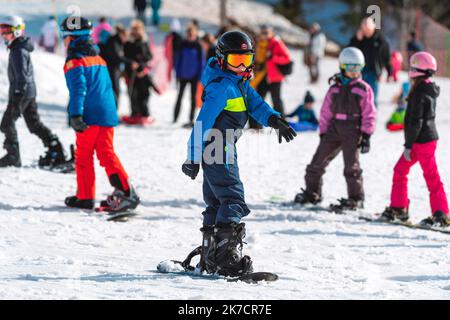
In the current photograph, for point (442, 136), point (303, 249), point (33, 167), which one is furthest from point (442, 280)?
point (442, 136)

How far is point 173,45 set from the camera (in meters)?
17.5

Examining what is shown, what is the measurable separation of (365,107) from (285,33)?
1064 inches

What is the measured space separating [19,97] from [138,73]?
5505 millimetres

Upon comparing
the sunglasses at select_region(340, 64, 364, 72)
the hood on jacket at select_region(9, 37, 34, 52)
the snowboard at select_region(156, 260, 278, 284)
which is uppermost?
the hood on jacket at select_region(9, 37, 34, 52)

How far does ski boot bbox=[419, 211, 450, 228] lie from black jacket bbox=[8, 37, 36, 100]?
4499 mm

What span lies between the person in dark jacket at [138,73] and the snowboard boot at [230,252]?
9.35m

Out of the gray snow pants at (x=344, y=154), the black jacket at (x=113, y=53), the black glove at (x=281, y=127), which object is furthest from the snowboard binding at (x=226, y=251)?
the black jacket at (x=113, y=53)

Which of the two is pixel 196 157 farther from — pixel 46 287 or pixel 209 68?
pixel 46 287

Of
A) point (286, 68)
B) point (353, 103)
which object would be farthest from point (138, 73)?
point (353, 103)

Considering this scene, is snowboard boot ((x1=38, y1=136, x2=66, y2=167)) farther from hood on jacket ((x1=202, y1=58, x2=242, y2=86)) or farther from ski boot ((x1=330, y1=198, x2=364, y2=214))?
hood on jacket ((x1=202, y1=58, x2=242, y2=86))

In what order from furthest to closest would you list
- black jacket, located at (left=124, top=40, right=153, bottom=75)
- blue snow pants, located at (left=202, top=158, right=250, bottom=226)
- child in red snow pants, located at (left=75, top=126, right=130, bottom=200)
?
black jacket, located at (left=124, top=40, right=153, bottom=75) → child in red snow pants, located at (left=75, top=126, right=130, bottom=200) → blue snow pants, located at (left=202, top=158, right=250, bottom=226)

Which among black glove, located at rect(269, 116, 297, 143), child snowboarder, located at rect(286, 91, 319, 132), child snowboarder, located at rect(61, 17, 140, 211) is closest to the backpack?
child snowboarder, located at rect(286, 91, 319, 132)

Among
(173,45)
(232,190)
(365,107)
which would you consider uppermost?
(173,45)

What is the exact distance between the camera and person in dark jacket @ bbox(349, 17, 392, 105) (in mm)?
12812
